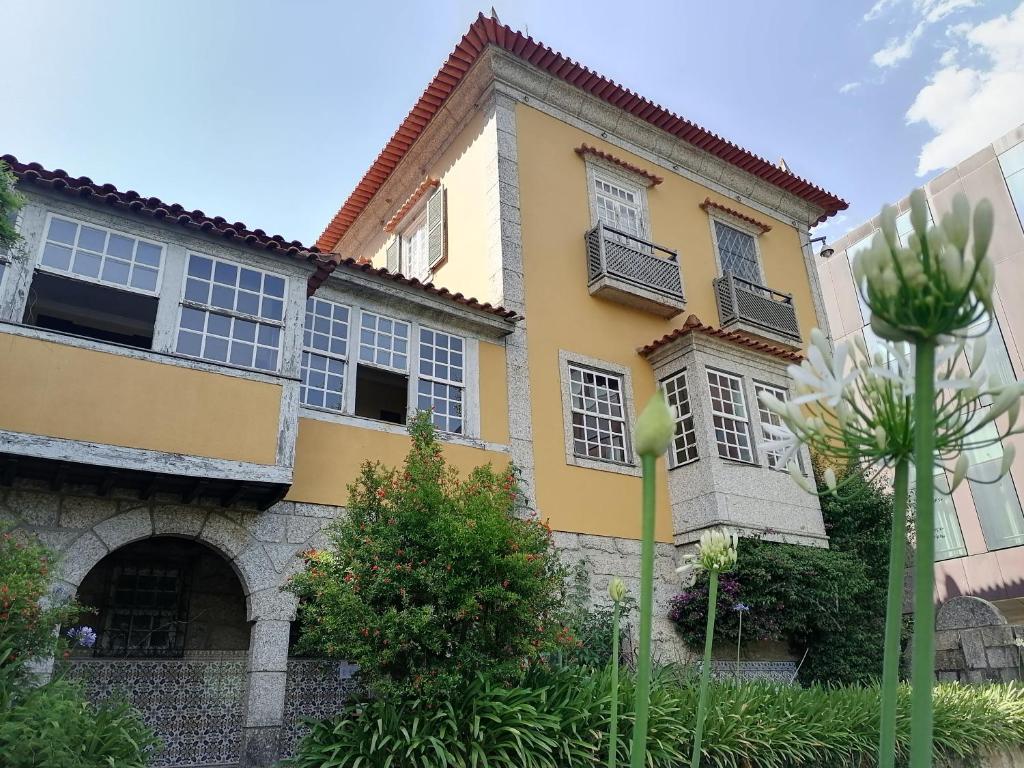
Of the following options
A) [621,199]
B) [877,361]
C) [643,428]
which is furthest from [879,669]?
[643,428]

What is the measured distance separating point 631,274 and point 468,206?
2.84 m

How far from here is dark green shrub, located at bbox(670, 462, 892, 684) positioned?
995cm

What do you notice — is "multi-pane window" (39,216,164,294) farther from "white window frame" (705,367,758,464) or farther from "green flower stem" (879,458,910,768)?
"green flower stem" (879,458,910,768)

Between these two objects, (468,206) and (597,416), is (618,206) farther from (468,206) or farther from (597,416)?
(597,416)

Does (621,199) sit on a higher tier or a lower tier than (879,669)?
higher

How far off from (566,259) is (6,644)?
878 cm

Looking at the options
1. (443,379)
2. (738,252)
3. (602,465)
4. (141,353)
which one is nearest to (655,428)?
(141,353)

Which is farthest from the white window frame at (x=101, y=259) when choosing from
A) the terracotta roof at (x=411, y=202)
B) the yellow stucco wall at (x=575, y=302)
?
the terracotta roof at (x=411, y=202)

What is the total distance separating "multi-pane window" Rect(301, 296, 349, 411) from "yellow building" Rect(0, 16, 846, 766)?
3 cm

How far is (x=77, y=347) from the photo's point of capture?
6805 mm

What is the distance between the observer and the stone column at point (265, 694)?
698 cm

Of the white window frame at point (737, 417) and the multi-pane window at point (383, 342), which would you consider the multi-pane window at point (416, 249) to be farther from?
the white window frame at point (737, 417)

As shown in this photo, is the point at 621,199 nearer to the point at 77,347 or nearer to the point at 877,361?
the point at 77,347

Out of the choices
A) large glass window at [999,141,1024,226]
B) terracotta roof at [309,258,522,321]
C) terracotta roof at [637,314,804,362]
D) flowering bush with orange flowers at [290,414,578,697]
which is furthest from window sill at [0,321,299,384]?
large glass window at [999,141,1024,226]
